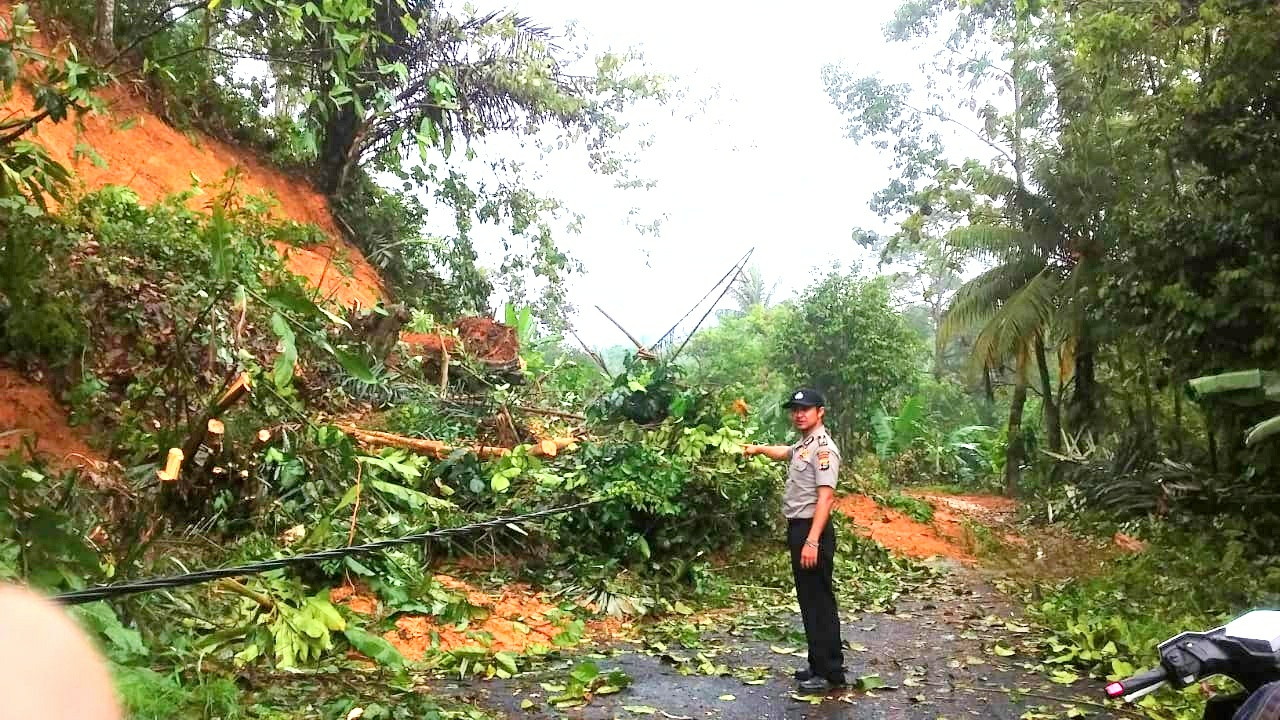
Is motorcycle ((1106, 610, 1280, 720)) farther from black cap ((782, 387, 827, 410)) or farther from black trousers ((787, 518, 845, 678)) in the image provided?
black cap ((782, 387, 827, 410))

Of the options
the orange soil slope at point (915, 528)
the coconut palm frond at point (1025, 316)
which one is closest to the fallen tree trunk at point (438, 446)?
the orange soil slope at point (915, 528)

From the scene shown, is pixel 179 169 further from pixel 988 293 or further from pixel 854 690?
pixel 988 293

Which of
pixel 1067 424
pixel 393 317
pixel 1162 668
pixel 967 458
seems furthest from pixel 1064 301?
pixel 1162 668

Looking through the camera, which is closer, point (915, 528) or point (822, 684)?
point (822, 684)

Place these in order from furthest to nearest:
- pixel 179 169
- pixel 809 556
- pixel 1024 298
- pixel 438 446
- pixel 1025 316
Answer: pixel 1024 298
pixel 1025 316
pixel 179 169
pixel 438 446
pixel 809 556

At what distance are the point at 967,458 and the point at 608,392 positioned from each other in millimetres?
12728

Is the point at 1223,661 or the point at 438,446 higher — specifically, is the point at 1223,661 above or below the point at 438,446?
below

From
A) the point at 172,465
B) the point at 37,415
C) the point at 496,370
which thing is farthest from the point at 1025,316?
the point at 37,415

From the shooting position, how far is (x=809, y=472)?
4883 millimetres

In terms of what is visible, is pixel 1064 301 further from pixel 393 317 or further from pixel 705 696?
pixel 705 696

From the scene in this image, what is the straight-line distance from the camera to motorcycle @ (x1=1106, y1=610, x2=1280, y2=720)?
1797 mm

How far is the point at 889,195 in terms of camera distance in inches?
1030

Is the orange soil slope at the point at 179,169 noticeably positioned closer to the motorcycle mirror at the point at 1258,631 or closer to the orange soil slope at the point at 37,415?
the orange soil slope at the point at 37,415

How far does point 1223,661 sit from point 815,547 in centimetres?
292
